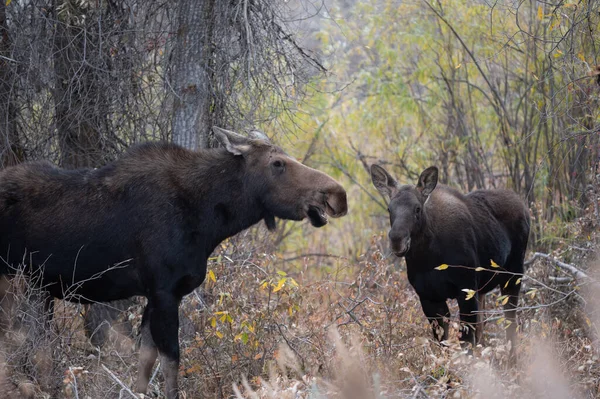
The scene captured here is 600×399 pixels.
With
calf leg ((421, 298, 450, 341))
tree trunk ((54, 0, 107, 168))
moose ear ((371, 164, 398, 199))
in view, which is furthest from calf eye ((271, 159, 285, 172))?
tree trunk ((54, 0, 107, 168))

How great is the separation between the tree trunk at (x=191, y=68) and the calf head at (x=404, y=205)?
6.60 feet

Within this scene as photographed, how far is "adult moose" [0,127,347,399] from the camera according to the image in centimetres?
743

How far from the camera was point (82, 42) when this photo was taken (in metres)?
9.42

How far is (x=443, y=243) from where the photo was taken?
9.02 metres

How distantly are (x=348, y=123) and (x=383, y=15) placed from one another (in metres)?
2.68

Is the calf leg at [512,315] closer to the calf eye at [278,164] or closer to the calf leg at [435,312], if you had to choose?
the calf leg at [435,312]

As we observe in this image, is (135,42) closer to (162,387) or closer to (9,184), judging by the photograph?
(9,184)

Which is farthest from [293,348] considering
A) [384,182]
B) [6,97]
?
[6,97]

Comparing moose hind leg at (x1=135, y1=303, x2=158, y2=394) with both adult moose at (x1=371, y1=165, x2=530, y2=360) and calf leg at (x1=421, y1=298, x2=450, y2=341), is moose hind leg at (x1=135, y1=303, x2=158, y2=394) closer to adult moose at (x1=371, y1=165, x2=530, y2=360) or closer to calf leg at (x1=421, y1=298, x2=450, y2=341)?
adult moose at (x1=371, y1=165, x2=530, y2=360)

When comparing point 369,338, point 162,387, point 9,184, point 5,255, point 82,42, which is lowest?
point 162,387

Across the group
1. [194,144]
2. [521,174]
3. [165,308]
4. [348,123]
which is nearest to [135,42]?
[194,144]

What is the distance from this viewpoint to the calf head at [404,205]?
845 cm

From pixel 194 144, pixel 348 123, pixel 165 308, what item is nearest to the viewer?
pixel 165 308

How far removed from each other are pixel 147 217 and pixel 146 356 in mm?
1297
